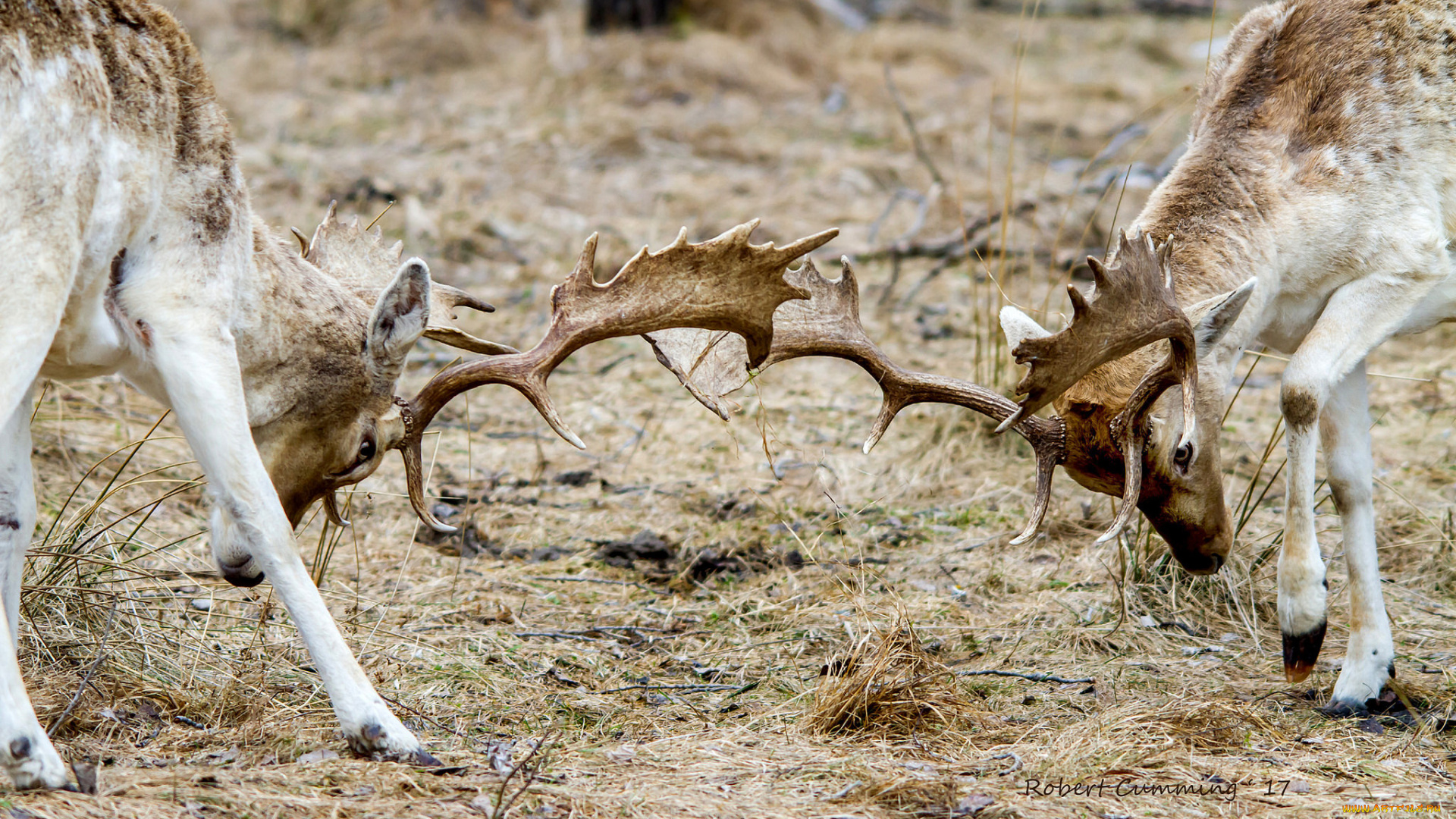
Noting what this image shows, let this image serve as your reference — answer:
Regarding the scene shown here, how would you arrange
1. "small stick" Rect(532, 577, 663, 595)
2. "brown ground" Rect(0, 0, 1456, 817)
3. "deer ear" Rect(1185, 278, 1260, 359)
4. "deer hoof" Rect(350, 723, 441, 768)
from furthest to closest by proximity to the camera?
"small stick" Rect(532, 577, 663, 595), "deer ear" Rect(1185, 278, 1260, 359), "brown ground" Rect(0, 0, 1456, 817), "deer hoof" Rect(350, 723, 441, 768)

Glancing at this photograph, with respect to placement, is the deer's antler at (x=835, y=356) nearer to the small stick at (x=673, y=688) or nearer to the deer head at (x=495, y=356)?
the deer head at (x=495, y=356)

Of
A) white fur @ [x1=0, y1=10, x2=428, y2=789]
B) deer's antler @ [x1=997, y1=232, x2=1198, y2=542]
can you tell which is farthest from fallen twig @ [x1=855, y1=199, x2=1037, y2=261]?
white fur @ [x1=0, y1=10, x2=428, y2=789]

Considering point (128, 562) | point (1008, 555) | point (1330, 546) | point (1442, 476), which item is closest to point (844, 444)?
point (1008, 555)

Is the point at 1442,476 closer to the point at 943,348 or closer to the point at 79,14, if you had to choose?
the point at 943,348

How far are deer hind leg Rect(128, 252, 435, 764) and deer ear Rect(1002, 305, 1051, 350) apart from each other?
229 centimetres

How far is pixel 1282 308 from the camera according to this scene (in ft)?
17.1

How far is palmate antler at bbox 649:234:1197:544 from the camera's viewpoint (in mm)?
A: 4312

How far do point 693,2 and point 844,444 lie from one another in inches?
389

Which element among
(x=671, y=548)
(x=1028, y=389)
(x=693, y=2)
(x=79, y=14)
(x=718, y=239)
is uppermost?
(x=693, y=2)

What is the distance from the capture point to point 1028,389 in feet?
14.1

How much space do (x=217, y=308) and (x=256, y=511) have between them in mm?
623

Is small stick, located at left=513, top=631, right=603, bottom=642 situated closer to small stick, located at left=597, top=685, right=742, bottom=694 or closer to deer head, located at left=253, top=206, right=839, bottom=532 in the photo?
small stick, located at left=597, top=685, right=742, bottom=694

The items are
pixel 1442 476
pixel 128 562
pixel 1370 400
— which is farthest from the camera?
pixel 1370 400

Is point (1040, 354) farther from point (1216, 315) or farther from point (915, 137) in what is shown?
point (915, 137)
